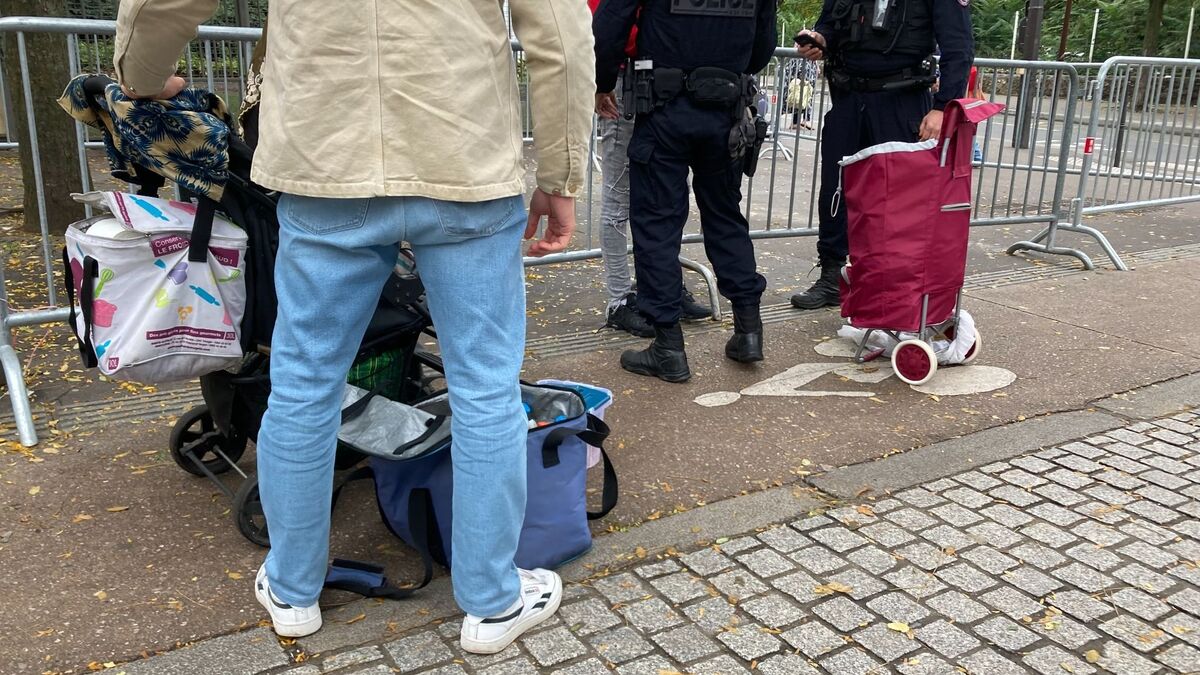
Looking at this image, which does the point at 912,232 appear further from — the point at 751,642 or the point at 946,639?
the point at 751,642

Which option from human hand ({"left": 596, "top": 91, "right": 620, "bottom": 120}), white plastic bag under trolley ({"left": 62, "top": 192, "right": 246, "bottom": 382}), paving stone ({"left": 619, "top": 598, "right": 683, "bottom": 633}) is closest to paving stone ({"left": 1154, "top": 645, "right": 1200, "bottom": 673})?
paving stone ({"left": 619, "top": 598, "right": 683, "bottom": 633})

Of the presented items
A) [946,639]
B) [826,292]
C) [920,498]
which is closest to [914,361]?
[920,498]

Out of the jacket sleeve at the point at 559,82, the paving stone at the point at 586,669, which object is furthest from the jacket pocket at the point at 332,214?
the paving stone at the point at 586,669

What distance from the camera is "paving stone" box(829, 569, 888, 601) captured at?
9.26 feet

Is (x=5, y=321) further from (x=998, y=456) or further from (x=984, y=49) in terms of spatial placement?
(x=984, y=49)

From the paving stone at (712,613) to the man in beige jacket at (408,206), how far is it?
1.38 ft

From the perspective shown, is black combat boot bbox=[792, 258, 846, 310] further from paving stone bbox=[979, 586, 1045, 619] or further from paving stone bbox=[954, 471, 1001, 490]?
paving stone bbox=[979, 586, 1045, 619]

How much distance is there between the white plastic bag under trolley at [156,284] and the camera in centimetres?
269

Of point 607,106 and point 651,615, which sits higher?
point 607,106

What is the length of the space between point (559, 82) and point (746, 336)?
2.61m

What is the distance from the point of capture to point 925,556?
3.04 metres

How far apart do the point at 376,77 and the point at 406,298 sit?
3.30 feet

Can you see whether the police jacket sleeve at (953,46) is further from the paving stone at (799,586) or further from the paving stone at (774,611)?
the paving stone at (774,611)

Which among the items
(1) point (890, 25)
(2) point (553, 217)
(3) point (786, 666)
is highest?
(1) point (890, 25)
